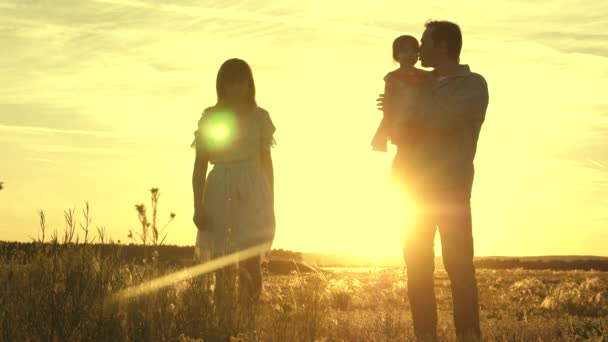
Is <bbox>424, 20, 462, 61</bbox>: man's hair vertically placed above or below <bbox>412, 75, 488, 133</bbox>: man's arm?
above

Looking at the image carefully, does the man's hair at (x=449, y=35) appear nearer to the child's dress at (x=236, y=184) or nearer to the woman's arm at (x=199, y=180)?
the child's dress at (x=236, y=184)

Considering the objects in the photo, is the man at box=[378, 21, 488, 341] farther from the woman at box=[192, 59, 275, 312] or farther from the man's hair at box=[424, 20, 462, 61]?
the woman at box=[192, 59, 275, 312]

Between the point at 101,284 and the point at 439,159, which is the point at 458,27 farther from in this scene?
the point at 101,284

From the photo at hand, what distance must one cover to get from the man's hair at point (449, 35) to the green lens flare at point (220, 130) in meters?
1.94

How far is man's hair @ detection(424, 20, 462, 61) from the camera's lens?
740 centimetres

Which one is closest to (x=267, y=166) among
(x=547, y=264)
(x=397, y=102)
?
(x=397, y=102)

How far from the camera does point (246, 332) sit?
678cm

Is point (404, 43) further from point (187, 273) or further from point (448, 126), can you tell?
point (187, 273)

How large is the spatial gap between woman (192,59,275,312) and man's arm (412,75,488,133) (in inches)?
56.2

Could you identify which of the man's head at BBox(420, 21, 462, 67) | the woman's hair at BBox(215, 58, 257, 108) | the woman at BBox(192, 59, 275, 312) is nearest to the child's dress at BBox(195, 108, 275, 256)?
the woman at BBox(192, 59, 275, 312)

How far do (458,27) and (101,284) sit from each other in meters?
3.65

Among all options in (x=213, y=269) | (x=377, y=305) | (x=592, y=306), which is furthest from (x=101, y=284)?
(x=592, y=306)

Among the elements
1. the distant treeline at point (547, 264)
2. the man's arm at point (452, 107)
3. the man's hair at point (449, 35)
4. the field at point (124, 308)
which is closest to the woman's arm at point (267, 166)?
the field at point (124, 308)

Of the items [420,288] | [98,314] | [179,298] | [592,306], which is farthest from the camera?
[592,306]
